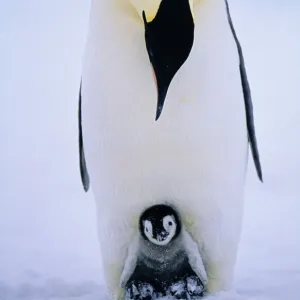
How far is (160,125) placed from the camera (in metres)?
1.29

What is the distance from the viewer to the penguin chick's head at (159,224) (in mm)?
1327

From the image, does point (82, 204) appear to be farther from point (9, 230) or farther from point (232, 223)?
point (232, 223)

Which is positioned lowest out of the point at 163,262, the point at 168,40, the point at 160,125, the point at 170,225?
the point at 163,262

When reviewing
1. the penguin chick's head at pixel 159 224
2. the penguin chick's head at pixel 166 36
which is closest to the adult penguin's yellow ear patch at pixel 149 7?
the penguin chick's head at pixel 166 36

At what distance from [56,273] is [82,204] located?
0.48m

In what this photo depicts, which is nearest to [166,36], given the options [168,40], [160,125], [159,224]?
[168,40]

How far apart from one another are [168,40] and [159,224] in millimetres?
432

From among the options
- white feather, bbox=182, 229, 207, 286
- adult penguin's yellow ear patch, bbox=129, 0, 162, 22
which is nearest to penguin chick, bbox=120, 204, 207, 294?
white feather, bbox=182, 229, 207, 286

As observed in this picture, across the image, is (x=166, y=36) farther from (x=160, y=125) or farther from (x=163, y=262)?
(x=163, y=262)

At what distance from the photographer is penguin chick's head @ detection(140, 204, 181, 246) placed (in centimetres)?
133

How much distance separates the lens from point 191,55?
1285 mm

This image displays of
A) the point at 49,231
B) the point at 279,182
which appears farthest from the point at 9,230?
the point at 279,182

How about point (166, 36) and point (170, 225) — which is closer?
point (166, 36)

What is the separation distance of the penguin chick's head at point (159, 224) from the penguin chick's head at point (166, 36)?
0.82ft
